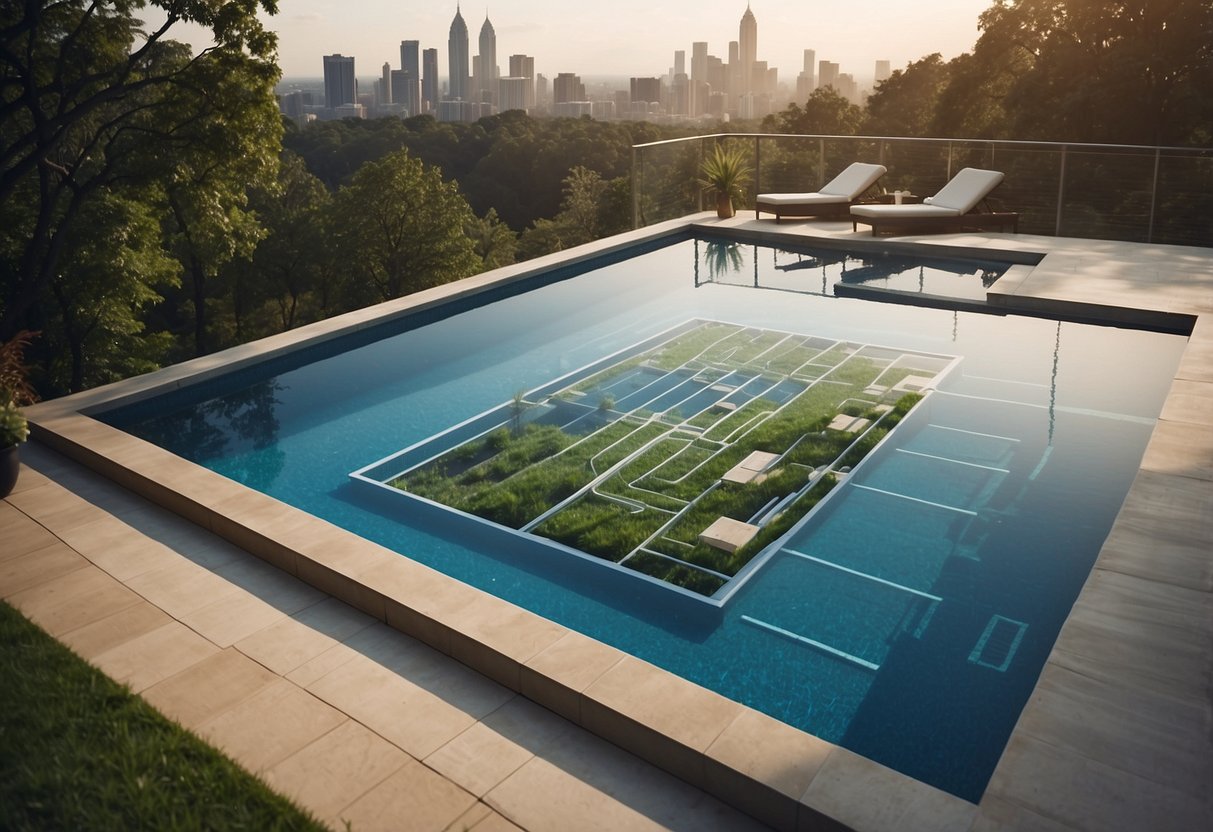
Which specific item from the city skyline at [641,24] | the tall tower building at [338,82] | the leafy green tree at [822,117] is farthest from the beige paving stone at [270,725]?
the tall tower building at [338,82]

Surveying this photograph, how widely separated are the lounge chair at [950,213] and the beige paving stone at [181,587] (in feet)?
29.2

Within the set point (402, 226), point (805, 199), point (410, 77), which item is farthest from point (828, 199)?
point (410, 77)

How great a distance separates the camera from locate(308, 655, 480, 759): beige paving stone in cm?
333

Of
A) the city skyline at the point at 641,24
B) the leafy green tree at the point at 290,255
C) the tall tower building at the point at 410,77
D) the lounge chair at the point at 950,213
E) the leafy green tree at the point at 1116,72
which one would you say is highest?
the tall tower building at the point at 410,77

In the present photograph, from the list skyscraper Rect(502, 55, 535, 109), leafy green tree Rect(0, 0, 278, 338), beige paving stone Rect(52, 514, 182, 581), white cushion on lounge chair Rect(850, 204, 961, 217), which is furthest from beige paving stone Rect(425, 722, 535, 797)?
skyscraper Rect(502, 55, 535, 109)

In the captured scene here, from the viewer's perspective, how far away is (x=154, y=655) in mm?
3846

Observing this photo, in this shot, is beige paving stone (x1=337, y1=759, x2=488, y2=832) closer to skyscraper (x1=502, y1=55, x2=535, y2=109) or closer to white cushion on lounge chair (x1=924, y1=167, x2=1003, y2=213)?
white cushion on lounge chair (x1=924, y1=167, x2=1003, y2=213)

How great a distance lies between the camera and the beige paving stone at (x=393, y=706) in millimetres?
3334

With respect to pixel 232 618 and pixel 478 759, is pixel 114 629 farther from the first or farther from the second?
pixel 478 759

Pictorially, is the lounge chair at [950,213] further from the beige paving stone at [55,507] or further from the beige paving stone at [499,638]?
the beige paving stone at [55,507]

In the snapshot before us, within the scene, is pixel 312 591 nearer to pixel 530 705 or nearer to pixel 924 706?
pixel 530 705

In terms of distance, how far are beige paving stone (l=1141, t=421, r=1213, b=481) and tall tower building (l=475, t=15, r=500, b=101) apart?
68247mm

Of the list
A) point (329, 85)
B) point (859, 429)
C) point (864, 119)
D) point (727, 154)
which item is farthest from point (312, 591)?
point (329, 85)

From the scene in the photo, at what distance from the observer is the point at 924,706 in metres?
3.72
